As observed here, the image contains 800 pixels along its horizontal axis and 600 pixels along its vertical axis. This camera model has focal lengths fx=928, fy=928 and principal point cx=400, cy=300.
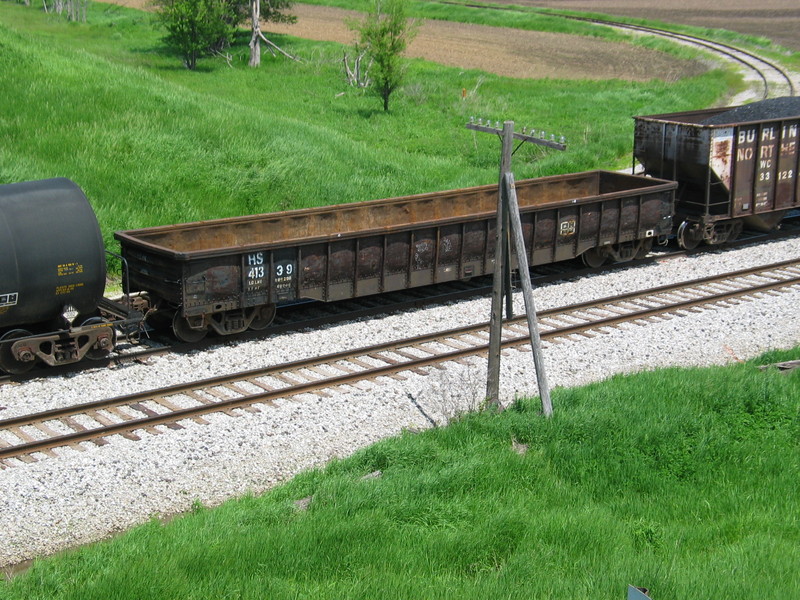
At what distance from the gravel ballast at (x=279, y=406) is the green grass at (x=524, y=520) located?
0.92 metres

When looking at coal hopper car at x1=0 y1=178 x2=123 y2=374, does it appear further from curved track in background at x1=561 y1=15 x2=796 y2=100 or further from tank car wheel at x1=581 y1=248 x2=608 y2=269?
curved track in background at x1=561 y1=15 x2=796 y2=100

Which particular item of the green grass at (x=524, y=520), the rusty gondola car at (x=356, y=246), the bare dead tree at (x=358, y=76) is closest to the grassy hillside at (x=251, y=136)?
the bare dead tree at (x=358, y=76)

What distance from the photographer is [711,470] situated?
10.4 metres

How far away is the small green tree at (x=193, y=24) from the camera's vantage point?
48.5m

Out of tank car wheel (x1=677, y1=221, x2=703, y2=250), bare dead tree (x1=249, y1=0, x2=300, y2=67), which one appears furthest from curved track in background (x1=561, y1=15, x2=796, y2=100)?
bare dead tree (x1=249, y1=0, x2=300, y2=67)

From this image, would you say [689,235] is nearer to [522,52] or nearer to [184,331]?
[184,331]

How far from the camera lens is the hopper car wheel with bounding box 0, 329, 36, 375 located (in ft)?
45.1

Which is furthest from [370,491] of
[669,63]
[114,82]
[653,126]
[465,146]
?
[669,63]

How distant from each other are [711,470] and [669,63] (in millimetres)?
51813

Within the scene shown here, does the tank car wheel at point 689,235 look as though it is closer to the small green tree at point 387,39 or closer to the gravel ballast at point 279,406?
the gravel ballast at point 279,406

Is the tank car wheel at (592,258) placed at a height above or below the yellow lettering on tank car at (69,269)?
below

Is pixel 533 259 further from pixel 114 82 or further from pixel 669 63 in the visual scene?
pixel 669 63

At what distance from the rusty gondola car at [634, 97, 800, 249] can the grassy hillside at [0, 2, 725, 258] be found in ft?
21.5

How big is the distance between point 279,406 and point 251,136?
51.1 feet
